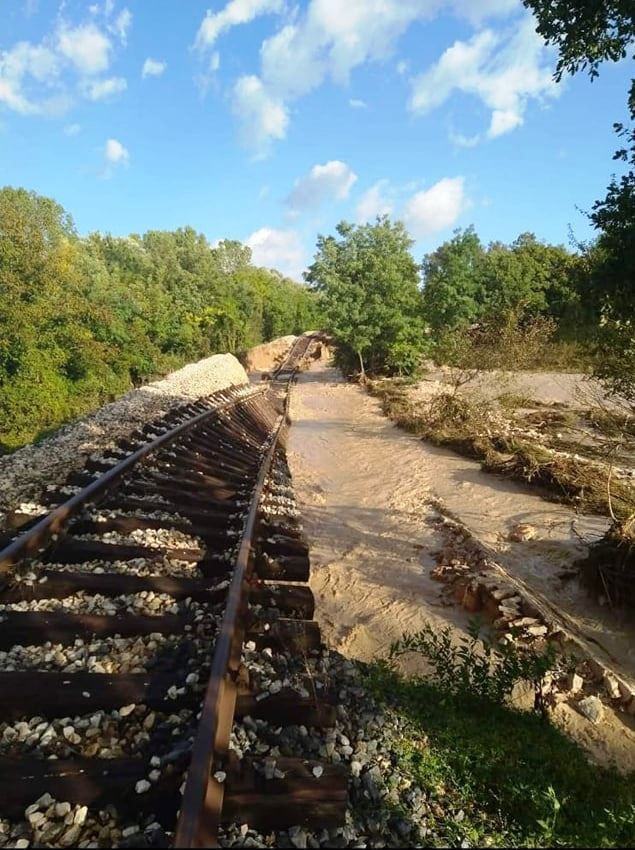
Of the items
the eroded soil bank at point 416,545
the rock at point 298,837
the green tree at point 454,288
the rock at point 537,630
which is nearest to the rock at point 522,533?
the eroded soil bank at point 416,545

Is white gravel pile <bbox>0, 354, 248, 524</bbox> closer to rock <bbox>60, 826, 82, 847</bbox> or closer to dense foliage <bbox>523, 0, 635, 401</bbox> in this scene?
rock <bbox>60, 826, 82, 847</bbox>

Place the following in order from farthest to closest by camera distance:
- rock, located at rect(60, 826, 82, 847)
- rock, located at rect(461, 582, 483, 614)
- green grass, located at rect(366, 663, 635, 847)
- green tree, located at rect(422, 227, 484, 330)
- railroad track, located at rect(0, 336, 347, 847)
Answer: green tree, located at rect(422, 227, 484, 330), rock, located at rect(461, 582, 483, 614), green grass, located at rect(366, 663, 635, 847), railroad track, located at rect(0, 336, 347, 847), rock, located at rect(60, 826, 82, 847)

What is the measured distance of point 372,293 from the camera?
83.3ft

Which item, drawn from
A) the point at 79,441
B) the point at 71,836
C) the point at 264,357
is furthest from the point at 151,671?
the point at 264,357

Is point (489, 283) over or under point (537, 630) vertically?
over

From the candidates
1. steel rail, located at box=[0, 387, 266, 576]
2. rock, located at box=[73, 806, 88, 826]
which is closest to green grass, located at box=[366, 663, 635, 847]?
rock, located at box=[73, 806, 88, 826]

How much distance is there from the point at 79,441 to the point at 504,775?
8.25 metres

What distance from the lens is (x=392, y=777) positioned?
8.77 ft

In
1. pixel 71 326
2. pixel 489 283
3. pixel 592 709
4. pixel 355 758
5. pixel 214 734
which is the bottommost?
pixel 592 709

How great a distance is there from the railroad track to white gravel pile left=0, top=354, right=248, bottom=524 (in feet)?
2.67

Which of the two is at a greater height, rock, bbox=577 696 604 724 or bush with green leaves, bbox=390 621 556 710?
bush with green leaves, bbox=390 621 556 710

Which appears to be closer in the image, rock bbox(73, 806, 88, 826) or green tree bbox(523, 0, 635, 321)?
rock bbox(73, 806, 88, 826)

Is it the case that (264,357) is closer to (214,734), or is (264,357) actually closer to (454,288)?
(454,288)

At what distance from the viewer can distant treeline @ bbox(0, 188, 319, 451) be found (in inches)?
841
